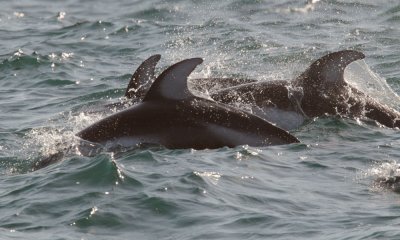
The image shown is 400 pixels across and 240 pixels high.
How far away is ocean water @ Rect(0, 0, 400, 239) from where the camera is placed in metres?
10.1

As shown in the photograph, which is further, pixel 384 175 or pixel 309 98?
pixel 309 98

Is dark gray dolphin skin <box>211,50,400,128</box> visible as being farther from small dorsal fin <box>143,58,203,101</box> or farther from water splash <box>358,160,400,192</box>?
water splash <box>358,160,400,192</box>

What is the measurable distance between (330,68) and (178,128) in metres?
2.46

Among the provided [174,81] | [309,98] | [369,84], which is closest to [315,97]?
[309,98]

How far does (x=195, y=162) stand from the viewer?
1220cm

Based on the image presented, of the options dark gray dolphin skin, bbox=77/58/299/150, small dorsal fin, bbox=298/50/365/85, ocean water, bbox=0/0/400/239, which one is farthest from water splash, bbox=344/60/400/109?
dark gray dolphin skin, bbox=77/58/299/150

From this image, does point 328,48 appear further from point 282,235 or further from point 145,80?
point 282,235

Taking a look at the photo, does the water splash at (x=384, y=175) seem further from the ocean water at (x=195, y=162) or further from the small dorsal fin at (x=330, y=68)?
the small dorsal fin at (x=330, y=68)

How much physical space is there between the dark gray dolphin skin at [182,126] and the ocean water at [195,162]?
0.64ft

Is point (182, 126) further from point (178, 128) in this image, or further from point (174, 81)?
point (174, 81)

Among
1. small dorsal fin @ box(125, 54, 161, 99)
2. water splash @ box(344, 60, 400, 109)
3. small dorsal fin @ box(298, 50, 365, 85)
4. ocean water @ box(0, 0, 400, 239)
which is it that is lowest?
ocean water @ box(0, 0, 400, 239)

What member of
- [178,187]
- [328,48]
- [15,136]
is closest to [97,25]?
[328,48]

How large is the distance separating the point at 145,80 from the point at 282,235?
5.56m

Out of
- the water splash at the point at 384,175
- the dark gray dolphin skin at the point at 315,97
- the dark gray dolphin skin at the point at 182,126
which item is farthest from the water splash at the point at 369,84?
the water splash at the point at 384,175
